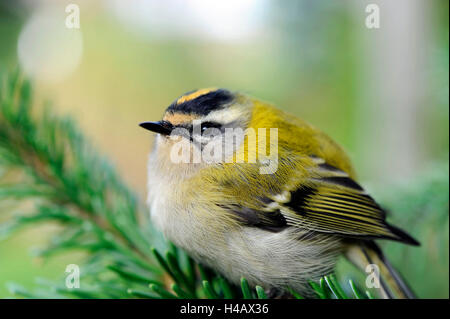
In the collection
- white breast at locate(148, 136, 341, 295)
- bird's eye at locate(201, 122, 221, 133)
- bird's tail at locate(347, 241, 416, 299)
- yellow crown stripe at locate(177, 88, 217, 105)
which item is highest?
yellow crown stripe at locate(177, 88, 217, 105)

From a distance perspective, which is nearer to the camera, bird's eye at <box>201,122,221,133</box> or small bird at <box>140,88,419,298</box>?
small bird at <box>140,88,419,298</box>

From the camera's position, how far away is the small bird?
813 millimetres

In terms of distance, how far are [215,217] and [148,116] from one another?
2.54 meters

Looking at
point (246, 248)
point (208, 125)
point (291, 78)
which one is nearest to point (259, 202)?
point (246, 248)

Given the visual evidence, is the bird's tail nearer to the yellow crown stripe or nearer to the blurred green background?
the blurred green background

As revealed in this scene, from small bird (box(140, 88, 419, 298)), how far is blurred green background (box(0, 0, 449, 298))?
272 mm

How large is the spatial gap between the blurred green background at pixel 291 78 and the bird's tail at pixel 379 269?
154 mm

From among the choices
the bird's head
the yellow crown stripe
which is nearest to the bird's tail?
the bird's head

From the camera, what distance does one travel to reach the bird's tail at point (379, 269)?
0.92 meters

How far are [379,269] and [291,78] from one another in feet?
7.13

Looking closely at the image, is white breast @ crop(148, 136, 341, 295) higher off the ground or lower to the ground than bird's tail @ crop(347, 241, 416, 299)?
higher

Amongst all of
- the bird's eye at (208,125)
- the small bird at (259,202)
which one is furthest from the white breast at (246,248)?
the bird's eye at (208,125)

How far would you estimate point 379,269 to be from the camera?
94 centimetres
